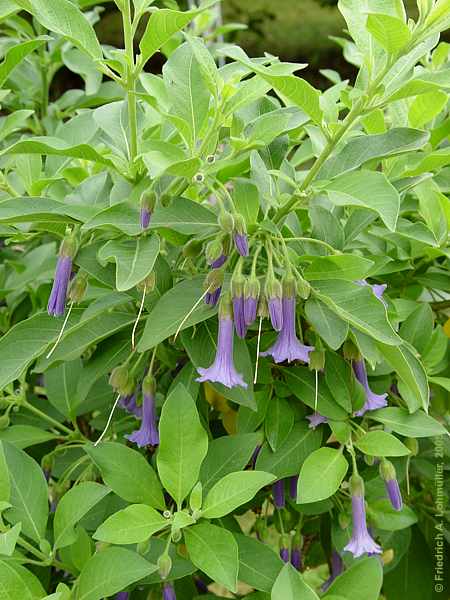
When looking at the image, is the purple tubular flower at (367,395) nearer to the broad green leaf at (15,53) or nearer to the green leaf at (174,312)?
the green leaf at (174,312)

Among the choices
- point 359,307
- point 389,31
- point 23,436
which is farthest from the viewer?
point 23,436

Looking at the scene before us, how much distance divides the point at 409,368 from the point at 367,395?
4.3 inches

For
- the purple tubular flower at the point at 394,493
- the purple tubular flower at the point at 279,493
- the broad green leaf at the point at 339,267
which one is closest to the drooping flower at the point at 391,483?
the purple tubular flower at the point at 394,493

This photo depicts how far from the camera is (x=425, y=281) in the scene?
119cm

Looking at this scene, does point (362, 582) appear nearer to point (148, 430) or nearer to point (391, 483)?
point (391, 483)

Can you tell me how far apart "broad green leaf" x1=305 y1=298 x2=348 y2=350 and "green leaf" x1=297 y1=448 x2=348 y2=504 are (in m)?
0.15

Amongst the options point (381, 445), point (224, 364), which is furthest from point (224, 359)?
point (381, 445)

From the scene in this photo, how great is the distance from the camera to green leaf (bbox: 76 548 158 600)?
794 millimetres

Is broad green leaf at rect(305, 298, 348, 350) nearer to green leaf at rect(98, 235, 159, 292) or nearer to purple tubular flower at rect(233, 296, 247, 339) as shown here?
purple tubular flower at rect(233, 296, 247, 339)

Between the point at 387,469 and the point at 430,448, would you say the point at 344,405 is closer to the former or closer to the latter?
the point at 387,469

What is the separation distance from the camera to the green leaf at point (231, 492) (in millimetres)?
826

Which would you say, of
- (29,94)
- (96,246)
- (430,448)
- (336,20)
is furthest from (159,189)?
(336,20)

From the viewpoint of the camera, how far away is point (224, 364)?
2.92 feet

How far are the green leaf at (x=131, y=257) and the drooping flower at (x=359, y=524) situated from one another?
0.37 m
